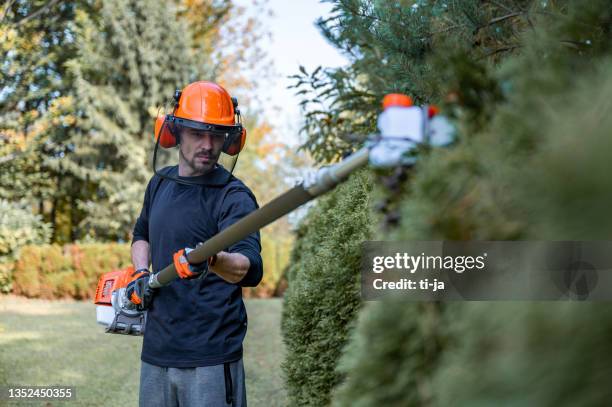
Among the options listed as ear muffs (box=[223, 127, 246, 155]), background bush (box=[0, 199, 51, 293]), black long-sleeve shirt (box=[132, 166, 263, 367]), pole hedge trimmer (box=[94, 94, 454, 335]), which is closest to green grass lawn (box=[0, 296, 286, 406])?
background bush (box=[0, 199, 51, 293])

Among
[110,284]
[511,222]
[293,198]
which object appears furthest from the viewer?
[110,284]

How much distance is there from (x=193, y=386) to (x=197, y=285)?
1.61ft

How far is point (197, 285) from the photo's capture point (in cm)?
287

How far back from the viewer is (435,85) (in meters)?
2.36

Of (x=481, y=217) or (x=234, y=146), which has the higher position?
(x=234, y=146)

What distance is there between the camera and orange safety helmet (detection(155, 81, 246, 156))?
308 centimetres

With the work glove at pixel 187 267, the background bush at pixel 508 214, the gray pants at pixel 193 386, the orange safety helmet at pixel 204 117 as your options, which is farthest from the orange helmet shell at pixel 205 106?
the background bush at pixel 508 214

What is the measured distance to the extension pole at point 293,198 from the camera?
138 cm

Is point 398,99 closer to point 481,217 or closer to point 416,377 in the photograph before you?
point 481,217

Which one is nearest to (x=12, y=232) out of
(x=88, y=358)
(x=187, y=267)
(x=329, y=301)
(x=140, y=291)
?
(x=88, y=358)

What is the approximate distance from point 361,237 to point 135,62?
19048mm

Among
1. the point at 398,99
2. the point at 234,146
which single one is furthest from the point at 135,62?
the point at 398,99

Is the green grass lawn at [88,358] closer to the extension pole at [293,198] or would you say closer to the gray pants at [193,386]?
the gray pants at [193,386]

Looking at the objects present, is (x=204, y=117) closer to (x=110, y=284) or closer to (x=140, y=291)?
(x=140, y=291)
